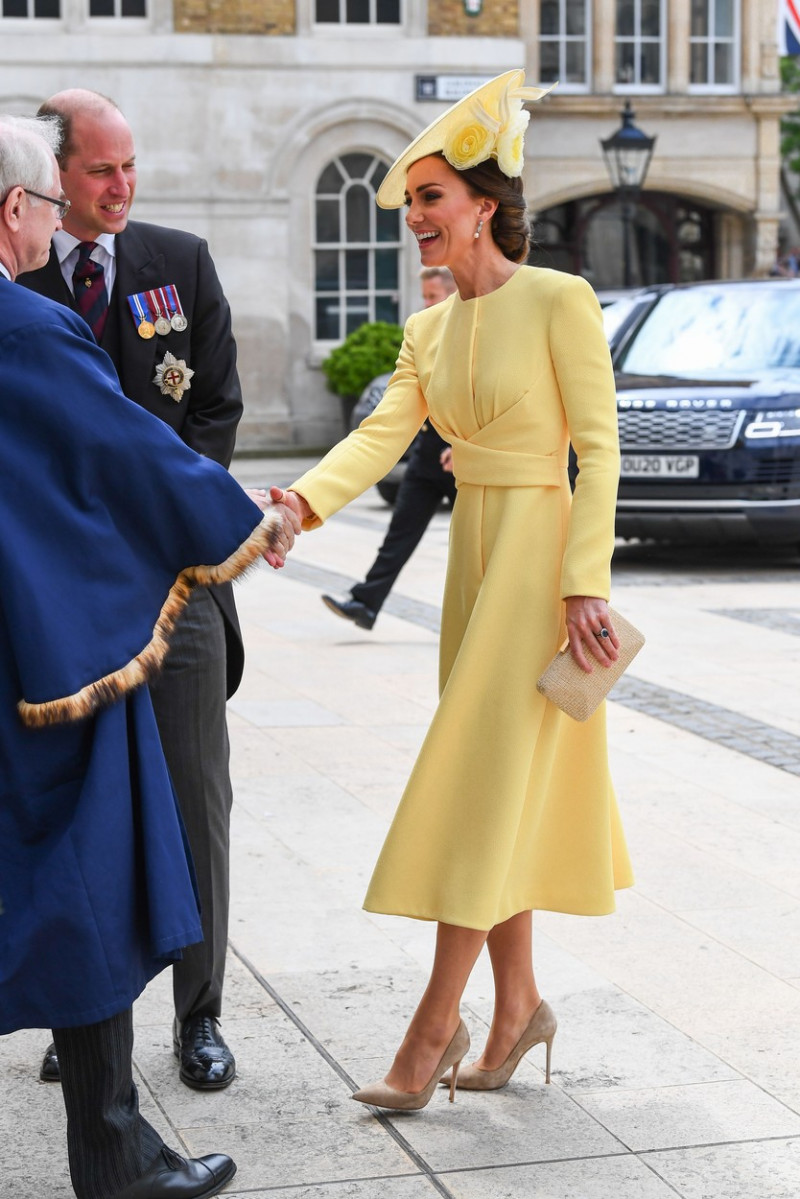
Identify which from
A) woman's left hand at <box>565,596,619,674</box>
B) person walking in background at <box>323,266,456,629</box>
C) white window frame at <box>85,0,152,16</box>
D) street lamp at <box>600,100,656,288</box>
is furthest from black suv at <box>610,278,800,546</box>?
white window frame at <box>85,0,152,16</box>

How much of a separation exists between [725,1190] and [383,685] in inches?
192

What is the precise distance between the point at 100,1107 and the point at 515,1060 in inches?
39.0

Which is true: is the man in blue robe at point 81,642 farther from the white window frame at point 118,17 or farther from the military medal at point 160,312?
the white window frame at point 118,17

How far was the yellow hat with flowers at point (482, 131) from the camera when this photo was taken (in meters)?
3.47

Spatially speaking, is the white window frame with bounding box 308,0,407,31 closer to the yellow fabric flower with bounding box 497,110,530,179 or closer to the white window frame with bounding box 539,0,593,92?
the white window frame with bounding box 539,0,593,92

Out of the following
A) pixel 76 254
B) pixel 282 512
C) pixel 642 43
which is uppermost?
pixel 642 43

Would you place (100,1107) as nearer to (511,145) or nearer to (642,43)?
(511,145)

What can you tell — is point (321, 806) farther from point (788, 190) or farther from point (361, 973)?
point (788, 190)

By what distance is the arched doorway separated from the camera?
94.1 feet

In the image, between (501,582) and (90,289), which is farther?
(90,289)

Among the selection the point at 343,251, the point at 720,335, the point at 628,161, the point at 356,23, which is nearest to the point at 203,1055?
the point at 720,335

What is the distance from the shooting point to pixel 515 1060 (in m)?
3.66

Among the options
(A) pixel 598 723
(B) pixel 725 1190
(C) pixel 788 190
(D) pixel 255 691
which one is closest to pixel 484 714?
(A) pixel 598 723

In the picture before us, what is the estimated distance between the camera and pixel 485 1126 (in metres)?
3.47
